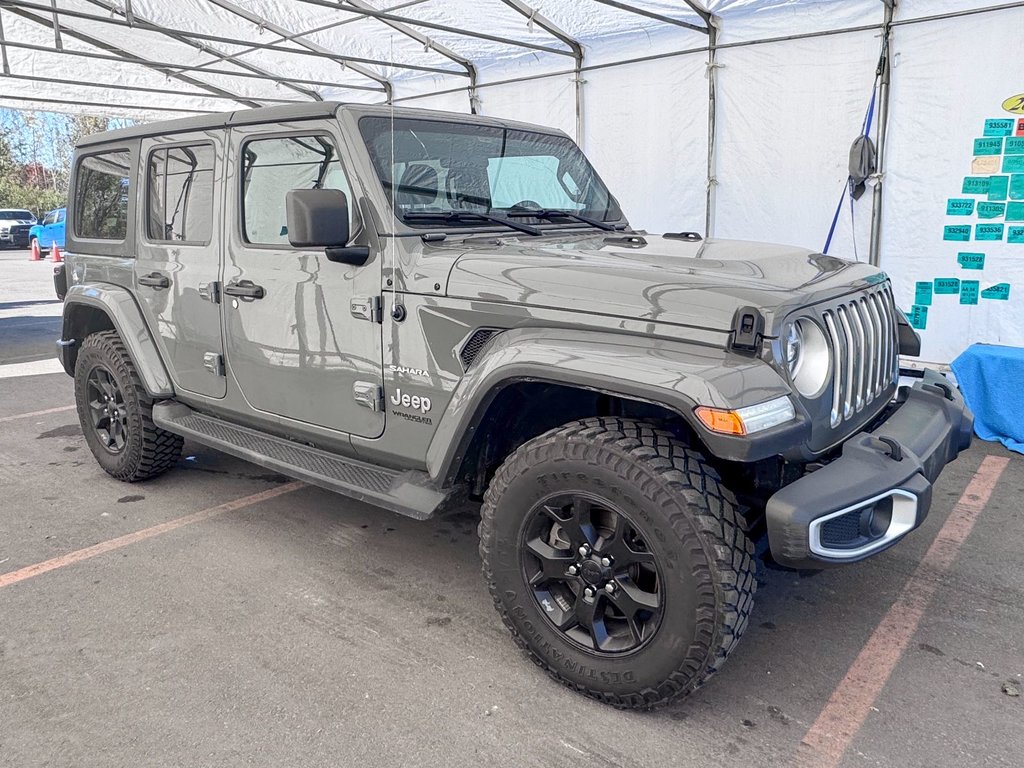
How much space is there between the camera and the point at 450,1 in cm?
798

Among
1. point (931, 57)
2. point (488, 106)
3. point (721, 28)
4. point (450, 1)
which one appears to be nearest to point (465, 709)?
point (931, 57)

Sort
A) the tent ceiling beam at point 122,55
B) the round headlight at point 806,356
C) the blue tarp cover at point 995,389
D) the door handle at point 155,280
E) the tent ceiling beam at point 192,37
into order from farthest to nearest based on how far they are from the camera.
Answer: the tent ceiling beam at point 122,55 → the tent ceiling beam at point 192,37 → the blue tarp cover at point 995,389 → the door handle at point 155,280 → the round headlight at point 806,356

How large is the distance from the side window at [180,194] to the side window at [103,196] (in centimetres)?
27

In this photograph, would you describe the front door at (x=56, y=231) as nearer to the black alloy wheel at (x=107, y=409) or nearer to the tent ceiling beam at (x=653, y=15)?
the tent ceiling beam at (x=653, y=15)

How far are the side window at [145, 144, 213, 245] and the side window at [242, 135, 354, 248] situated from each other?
0.91 feet

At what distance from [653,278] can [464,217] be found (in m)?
1.01

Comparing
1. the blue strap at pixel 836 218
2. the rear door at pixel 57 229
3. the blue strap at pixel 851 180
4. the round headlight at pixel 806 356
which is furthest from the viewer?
the rear door at pixel 57 229

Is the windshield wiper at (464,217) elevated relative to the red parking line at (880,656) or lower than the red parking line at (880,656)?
elevated

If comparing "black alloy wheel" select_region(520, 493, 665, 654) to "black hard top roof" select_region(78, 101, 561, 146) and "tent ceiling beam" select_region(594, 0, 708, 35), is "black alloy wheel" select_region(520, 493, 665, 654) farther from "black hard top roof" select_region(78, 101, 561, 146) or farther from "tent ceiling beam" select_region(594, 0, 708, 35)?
"tent ceiling beam" select_region(594, 0, 708, 35)

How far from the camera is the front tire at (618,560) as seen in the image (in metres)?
2.21

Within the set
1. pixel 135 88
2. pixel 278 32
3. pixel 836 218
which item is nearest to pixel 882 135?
pixel 836 218

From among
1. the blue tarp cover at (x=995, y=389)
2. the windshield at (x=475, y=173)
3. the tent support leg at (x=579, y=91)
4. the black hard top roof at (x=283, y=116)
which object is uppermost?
the tent support leg at (x=579, y=91)

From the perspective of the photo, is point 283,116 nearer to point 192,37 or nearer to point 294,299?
point 294,299

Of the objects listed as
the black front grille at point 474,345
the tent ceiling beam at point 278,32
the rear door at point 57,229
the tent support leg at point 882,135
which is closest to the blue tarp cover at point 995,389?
the tent support leg at point 882,135
